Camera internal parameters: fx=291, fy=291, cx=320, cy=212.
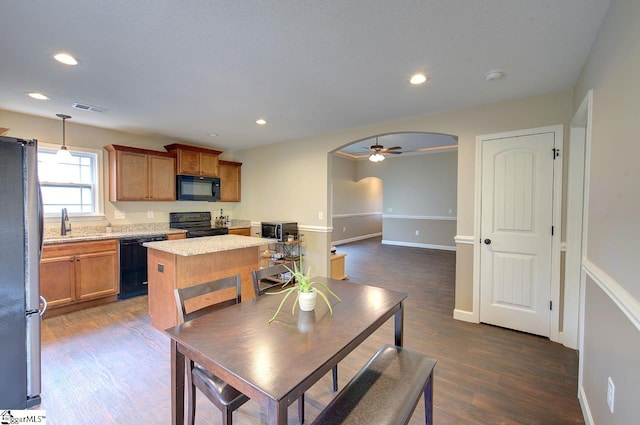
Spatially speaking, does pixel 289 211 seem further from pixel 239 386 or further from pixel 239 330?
pixel 239 386

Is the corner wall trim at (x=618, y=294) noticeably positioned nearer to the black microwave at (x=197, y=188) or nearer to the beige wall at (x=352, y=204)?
the black microwave at (x=197, y=188)

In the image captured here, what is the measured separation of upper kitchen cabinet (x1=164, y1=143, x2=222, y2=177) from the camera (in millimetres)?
4891

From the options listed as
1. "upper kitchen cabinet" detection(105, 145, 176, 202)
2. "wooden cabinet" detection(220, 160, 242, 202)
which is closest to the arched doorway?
"wooden cabinet" detection(220, 160, 242, 202)

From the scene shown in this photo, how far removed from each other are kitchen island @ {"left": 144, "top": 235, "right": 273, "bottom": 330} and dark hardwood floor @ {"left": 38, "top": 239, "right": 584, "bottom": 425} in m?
0.28

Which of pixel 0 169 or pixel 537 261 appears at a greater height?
pixel 0 169

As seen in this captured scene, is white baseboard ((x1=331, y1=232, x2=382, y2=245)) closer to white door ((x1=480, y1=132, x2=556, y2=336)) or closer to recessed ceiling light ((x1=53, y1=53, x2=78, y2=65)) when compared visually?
white door ((x1=480, y1=132, x2=556, y2=336))

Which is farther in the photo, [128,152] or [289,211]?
[289,211]

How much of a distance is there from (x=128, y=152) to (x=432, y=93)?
13.9 ft

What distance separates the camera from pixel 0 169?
1.76 metres

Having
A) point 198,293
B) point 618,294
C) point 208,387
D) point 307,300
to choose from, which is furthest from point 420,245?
point 208,387

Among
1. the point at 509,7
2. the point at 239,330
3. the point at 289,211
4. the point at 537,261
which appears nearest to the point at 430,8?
the point at 509,7

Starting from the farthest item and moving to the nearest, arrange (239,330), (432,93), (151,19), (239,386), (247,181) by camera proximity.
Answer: (247,181) < (432,93) < (151,19) < (239,330) < (239,386)

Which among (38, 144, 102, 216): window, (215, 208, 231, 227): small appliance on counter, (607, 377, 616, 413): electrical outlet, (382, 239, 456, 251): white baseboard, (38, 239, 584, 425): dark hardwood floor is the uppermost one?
(38, 144, 102, 216): window

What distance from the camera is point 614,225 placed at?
143 cm
